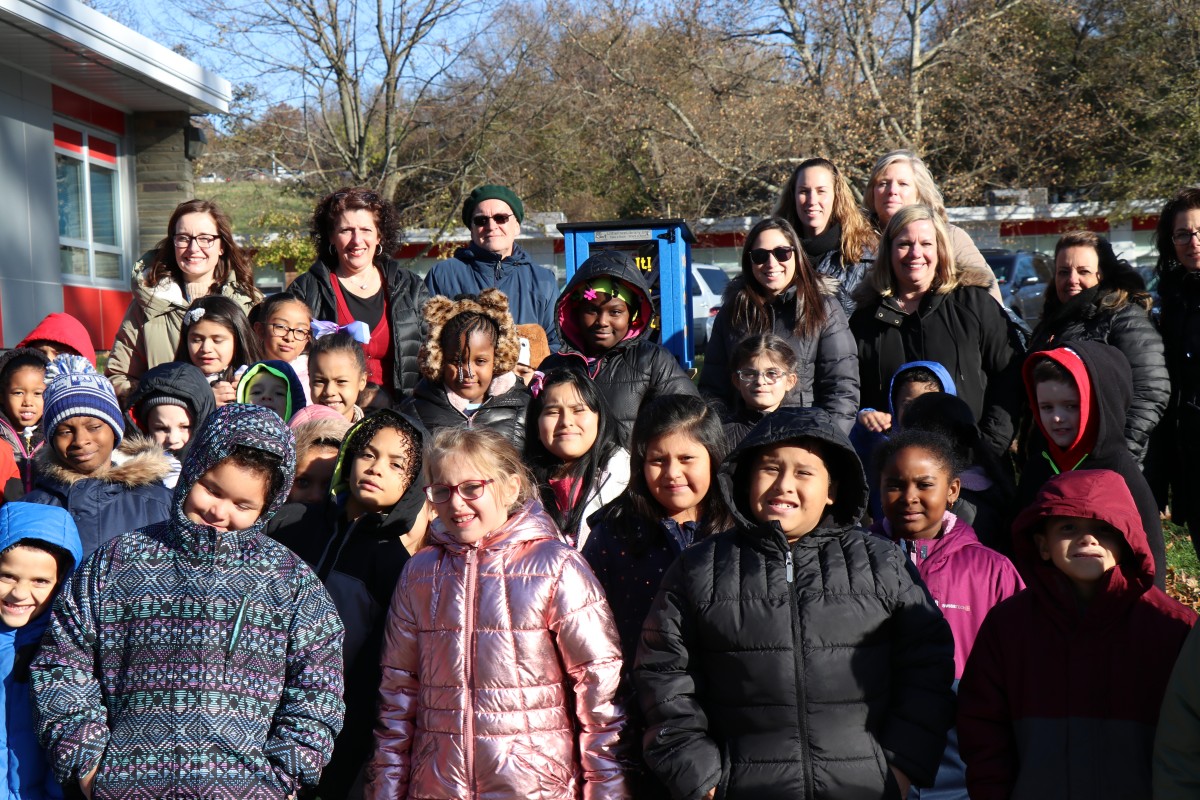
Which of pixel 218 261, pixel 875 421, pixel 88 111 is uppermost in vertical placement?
pixel 88 111

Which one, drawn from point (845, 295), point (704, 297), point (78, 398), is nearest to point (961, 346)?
point (845, 295)

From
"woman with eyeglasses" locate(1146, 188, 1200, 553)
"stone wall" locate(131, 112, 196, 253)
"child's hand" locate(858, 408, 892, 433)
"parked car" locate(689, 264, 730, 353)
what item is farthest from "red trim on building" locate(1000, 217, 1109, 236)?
"child's hand" locate(858, 408, 892, 433)

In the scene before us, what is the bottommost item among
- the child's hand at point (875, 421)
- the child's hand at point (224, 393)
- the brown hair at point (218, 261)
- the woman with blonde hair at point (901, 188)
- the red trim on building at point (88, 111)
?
the child's hand at point (875, 421)

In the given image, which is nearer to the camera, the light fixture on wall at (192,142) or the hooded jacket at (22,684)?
the hooded jacket at (22,684)

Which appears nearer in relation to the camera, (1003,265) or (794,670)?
(794,670)

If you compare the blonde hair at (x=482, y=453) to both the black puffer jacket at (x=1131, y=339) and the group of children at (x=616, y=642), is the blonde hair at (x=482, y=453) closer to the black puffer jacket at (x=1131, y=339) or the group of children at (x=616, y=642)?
the group of children at (x=616, y=642)

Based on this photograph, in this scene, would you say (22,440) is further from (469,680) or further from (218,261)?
(469,680)

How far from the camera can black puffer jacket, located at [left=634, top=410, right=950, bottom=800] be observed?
3.01m

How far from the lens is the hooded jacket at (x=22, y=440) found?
4.68 meters

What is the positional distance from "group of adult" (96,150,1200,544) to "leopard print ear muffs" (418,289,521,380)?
590mm

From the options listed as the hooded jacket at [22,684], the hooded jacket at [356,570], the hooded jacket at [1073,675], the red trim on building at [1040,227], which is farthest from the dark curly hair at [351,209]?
the red trim on building at [1040,227]

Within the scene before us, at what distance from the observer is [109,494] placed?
403 centimetres

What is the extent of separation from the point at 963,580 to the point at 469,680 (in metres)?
1.56

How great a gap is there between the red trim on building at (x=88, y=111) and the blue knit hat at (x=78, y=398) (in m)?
10.5
